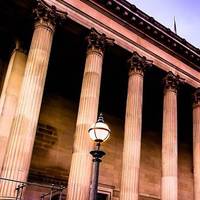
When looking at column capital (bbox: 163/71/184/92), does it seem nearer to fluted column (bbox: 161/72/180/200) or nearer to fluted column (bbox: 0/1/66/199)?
fluted column (bbox: 161/72/180/200)

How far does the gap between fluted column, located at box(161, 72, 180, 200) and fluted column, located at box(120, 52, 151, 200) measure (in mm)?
2386

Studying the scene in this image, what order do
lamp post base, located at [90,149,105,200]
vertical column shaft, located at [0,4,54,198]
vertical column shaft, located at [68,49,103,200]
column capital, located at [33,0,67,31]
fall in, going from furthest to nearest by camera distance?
column capital, located at [33,0,67,31] → vertical column shaft, located at [68,49,103,200] → vertical column shaft, located at [0,4,54,198] → lamp post base, located at [90,149,105,200]

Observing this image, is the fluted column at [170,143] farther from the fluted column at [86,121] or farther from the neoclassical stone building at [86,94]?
the fluted column at [86,121]

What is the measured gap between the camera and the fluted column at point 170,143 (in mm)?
19327

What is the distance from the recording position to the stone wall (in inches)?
838

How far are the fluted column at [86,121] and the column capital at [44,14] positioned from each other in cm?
239

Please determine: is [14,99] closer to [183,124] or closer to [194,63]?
[194,63]

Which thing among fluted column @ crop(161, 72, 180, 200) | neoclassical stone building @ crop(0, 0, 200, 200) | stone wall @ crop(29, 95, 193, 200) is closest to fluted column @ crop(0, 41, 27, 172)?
neoclassical stone building @ crop(0, 0, 200, 200)

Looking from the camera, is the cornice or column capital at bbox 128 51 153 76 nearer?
column capital at bbox 128 51 153 76

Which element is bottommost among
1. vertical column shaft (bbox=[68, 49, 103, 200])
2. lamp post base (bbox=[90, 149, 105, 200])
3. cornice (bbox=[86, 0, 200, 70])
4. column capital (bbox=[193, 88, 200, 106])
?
lamp post base (bbox=[90, 149, 105, 200])

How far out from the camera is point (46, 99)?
23.1 metres

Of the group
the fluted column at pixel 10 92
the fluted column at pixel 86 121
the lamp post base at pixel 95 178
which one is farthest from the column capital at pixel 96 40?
the lamp post base at pixel 95 178

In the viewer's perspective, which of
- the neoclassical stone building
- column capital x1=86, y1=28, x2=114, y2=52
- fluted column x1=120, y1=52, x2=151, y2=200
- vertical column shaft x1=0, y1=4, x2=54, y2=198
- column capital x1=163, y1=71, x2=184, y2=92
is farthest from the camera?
column capital x1=163, y1=71, x2=184, y2=92

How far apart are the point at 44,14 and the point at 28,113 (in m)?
5.64
